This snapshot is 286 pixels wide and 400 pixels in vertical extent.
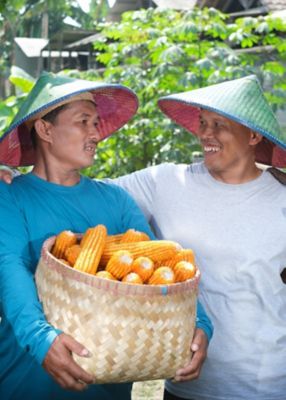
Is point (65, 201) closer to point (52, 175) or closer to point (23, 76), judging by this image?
point (52, 175)

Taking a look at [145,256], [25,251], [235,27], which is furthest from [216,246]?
[235,27]

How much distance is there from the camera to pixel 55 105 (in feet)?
8.26

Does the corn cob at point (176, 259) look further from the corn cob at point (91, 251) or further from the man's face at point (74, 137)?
the man's face at point (74, 137)

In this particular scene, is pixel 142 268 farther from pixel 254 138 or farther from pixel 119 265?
pixel 254 138

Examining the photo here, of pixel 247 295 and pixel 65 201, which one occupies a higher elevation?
pixel 65 201

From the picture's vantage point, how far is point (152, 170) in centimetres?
299

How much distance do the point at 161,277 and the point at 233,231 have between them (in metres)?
0.70

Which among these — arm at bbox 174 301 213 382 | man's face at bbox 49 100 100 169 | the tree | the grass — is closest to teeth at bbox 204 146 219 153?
man's face at bbox 49 100 100 169

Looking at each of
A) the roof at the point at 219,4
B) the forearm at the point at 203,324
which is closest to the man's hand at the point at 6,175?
the forearm at the point at 203,324

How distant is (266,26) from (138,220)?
17.4 ft

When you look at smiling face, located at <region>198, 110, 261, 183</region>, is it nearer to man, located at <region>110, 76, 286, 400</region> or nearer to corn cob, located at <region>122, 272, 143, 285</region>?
man, located at <region>110, 76, 286, 400</region>

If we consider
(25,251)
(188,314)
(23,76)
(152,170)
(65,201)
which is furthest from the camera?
(23,76)

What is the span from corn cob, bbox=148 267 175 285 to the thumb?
0.86 ft

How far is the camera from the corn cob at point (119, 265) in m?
2.07
